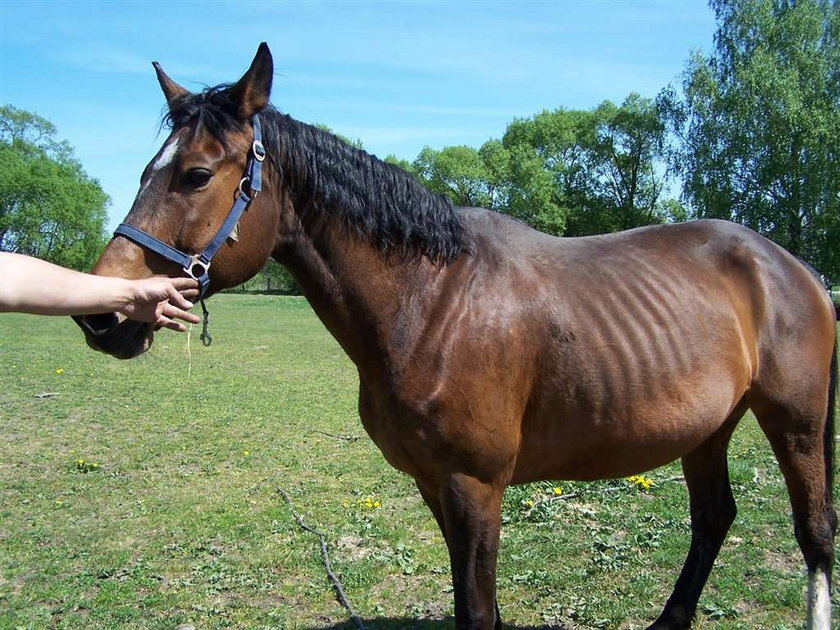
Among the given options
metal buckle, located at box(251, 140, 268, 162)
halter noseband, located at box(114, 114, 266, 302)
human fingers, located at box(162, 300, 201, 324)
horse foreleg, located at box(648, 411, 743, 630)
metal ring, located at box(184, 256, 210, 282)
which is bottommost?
horse foreleg, located at box(648, 411, 743, 630)

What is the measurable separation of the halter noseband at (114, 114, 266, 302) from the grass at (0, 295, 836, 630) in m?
2.30

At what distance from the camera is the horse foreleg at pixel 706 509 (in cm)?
357

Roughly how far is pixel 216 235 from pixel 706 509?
308 cm

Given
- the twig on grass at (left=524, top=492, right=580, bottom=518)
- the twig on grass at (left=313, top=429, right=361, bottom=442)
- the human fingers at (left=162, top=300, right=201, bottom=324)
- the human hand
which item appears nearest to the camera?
the human hand

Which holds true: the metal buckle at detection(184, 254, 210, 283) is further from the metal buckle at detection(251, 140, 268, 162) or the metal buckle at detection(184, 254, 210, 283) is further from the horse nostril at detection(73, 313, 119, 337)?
the metal buckle at detection(251, 140, 268, 162)

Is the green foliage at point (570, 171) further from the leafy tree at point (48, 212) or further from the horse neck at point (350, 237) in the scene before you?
the horse neck at point (350, 237)

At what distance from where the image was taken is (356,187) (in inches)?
103

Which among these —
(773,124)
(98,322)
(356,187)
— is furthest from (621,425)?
(773,124)

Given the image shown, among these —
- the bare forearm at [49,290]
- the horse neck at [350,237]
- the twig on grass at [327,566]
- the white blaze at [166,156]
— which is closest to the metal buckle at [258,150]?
the horse neck at [350,237]

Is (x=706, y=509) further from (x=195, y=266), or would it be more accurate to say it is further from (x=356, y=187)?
(x=195, y=266)

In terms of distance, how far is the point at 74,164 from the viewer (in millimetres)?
59500

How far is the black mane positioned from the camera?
8.29 ft

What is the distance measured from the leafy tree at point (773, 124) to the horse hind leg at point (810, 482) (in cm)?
2644

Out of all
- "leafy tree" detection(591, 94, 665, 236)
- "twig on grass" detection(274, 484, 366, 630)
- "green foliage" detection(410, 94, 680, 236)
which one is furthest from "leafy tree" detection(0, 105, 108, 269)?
"twig on grass" detection(274, 484, 366, 630)
